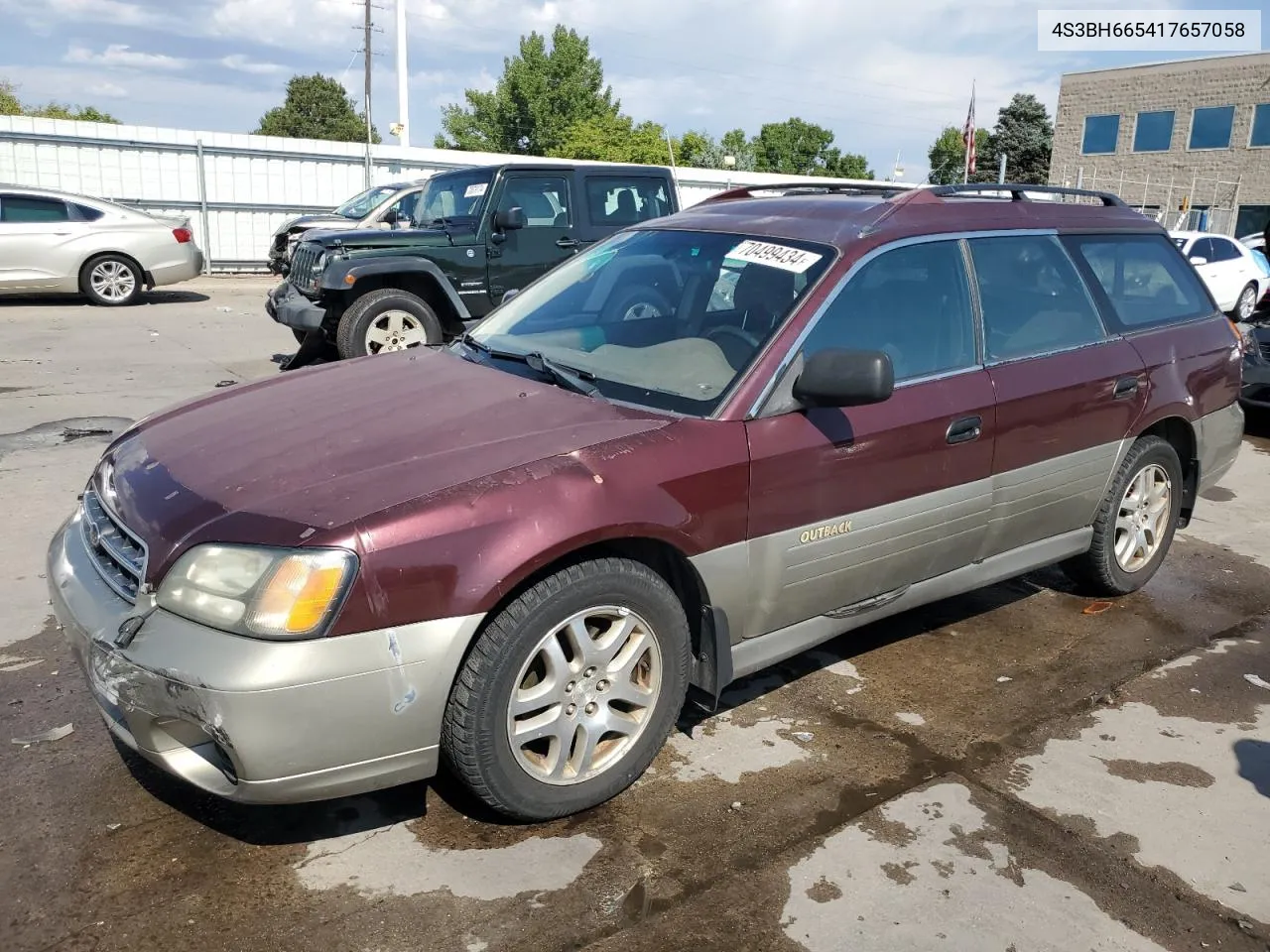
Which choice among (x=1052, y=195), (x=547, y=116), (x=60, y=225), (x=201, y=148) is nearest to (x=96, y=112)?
(x=547, y=116)

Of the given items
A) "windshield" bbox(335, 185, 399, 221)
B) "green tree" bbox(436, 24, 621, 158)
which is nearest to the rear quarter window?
"windshield" bbox(335, 185, 399, 221)

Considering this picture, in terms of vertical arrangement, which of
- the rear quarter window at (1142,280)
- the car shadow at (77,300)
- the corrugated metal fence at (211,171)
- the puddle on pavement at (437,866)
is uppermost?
the corrugated metal fence at (211,171)

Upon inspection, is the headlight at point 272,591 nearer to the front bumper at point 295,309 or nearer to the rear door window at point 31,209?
the front bumper at point 295,309

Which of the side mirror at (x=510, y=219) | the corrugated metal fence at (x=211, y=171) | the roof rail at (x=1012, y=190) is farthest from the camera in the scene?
the corrugated metal fence at (x=211, y=171)

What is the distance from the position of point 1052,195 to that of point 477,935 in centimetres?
398

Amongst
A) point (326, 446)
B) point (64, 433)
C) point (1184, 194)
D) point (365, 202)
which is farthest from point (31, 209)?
point (1184, 194)

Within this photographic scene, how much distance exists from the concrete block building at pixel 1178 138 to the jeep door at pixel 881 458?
35.2 m

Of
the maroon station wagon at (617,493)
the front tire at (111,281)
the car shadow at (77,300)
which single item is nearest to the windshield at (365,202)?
the car shadow at (77,300)

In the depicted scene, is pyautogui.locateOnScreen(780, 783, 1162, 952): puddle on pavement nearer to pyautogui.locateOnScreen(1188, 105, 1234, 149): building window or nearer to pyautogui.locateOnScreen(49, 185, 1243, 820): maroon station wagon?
pyautogui.locateOnScreen(49, 185, 1243, 820): maroon station wagon

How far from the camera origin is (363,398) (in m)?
3.29

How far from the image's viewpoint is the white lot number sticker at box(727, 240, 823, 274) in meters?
3.47

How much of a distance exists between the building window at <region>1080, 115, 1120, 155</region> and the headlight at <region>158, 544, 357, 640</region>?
4639cm

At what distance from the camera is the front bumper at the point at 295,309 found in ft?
28.1

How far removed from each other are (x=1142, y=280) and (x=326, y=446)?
148 inches
